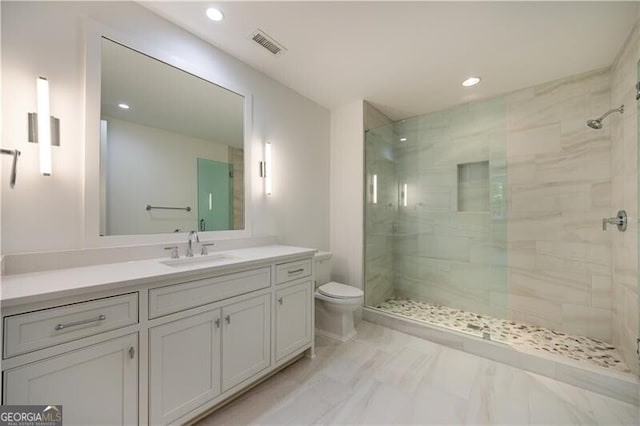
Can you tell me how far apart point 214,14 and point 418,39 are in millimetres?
1434

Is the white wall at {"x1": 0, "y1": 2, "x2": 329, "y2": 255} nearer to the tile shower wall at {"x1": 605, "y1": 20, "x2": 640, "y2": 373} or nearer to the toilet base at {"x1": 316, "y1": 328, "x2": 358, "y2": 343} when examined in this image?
the toilet base at {"x1": 316, "y1": 328, "x2": 358, "y2": 343}

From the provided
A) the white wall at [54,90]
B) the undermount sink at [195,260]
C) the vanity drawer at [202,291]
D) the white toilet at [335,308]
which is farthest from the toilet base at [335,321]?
the white wall at [54,90]

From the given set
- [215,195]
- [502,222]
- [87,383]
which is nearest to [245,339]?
[87,383]

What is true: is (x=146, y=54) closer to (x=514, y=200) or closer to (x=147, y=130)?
(x=147, y=130)

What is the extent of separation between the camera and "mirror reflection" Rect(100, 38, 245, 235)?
4.88ft

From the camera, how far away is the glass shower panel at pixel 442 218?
2680mm

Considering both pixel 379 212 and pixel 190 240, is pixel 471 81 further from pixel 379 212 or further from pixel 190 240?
pixel 190 240

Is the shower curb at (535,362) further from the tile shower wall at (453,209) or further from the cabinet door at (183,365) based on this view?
the cabinet door at (183,365)

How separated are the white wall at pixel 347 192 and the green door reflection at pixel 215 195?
53.7 inches

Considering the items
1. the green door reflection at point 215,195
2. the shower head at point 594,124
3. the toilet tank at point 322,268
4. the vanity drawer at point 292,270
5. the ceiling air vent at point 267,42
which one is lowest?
the toilet tank at point 322,268

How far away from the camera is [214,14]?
1640 mm

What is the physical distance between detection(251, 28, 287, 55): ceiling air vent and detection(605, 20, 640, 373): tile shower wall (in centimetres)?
245

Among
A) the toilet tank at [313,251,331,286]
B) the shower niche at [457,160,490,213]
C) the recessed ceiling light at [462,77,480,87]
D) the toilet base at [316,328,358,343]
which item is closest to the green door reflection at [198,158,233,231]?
the toilet tank at [313,251,331,286]

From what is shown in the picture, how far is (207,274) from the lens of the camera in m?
1.36
